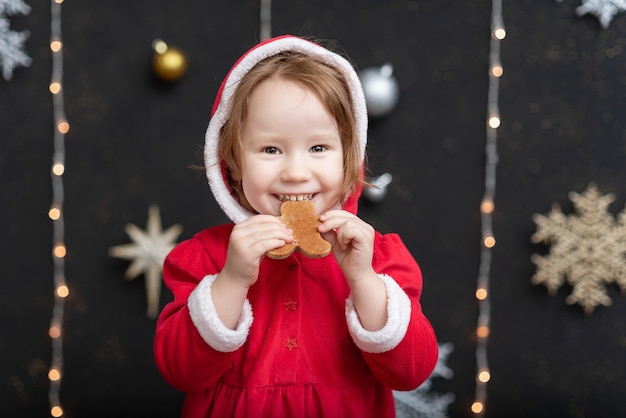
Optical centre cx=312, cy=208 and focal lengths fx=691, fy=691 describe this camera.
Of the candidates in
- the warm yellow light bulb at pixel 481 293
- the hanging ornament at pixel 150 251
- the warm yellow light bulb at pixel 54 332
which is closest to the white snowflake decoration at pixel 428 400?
the warm yellow light bulb at pixel 481 293

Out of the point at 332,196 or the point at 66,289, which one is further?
the point at 66,289

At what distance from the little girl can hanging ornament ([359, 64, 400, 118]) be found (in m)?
0.73

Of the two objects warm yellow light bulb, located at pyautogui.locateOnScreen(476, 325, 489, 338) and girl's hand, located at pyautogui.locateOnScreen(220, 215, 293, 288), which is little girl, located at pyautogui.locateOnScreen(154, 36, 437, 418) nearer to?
girl's hand, located at pyautogui.locateOnScreen(220, 215, 293, 288)

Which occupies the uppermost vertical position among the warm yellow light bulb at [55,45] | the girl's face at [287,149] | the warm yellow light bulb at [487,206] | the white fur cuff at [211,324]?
the warm yellow light bulb at [55,45]

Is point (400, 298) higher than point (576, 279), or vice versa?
point (576, 279)

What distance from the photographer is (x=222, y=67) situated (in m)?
2.08

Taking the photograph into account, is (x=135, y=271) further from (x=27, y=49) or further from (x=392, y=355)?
(x=392, y=355)

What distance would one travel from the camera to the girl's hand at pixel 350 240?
44.7 inches

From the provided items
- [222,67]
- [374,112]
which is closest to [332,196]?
[374,112]

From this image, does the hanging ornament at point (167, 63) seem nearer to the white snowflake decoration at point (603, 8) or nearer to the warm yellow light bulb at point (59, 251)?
the warm yellow light bulb at point (59, 251)

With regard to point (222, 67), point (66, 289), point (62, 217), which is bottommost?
point (66, 289)

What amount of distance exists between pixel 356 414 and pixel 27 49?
1499 mm

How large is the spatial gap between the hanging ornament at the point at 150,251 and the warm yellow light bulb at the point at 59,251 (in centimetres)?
15

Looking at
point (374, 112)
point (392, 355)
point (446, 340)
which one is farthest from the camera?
point (446, 340)
